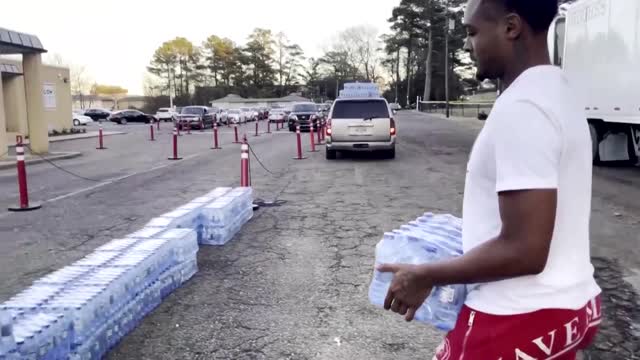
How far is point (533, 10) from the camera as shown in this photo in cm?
143

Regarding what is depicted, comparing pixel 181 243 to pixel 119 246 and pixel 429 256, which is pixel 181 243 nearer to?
pixel 119 246

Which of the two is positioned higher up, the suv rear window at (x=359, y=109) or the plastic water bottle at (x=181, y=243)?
the suv rear window at (x=359, y=109)

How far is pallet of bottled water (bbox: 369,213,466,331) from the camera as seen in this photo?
1.63 metres

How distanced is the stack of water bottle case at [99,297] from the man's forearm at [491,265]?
269 centimetres

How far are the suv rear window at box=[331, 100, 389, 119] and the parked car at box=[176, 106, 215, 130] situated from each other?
2344 cm

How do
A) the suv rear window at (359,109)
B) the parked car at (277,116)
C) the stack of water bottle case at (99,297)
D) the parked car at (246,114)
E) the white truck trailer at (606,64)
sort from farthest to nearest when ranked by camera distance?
the parked car at (246,114), the parked car at (277,116), the suv rear window at (359,109), the white truck trailer at (606,64), the stack of water bottle case at (99,297)

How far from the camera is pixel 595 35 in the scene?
1244cm

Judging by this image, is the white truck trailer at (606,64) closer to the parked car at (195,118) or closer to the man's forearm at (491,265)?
the man's forearm at (491,265)

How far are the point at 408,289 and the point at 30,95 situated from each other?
71.3ft

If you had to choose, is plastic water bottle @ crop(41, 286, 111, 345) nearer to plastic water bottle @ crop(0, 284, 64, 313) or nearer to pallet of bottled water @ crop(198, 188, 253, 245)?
plastic water bottle @ crop(0, 284, 64, 313)

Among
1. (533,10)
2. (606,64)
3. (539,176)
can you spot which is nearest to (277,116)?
(606,64)

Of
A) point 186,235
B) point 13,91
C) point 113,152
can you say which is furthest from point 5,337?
point 13,91

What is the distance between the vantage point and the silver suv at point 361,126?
52.0 feet

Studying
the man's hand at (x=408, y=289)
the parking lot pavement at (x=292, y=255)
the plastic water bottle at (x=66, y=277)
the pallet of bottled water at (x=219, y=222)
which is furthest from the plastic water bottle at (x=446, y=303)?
the pallet of bottled water at (x=219, y=222)
